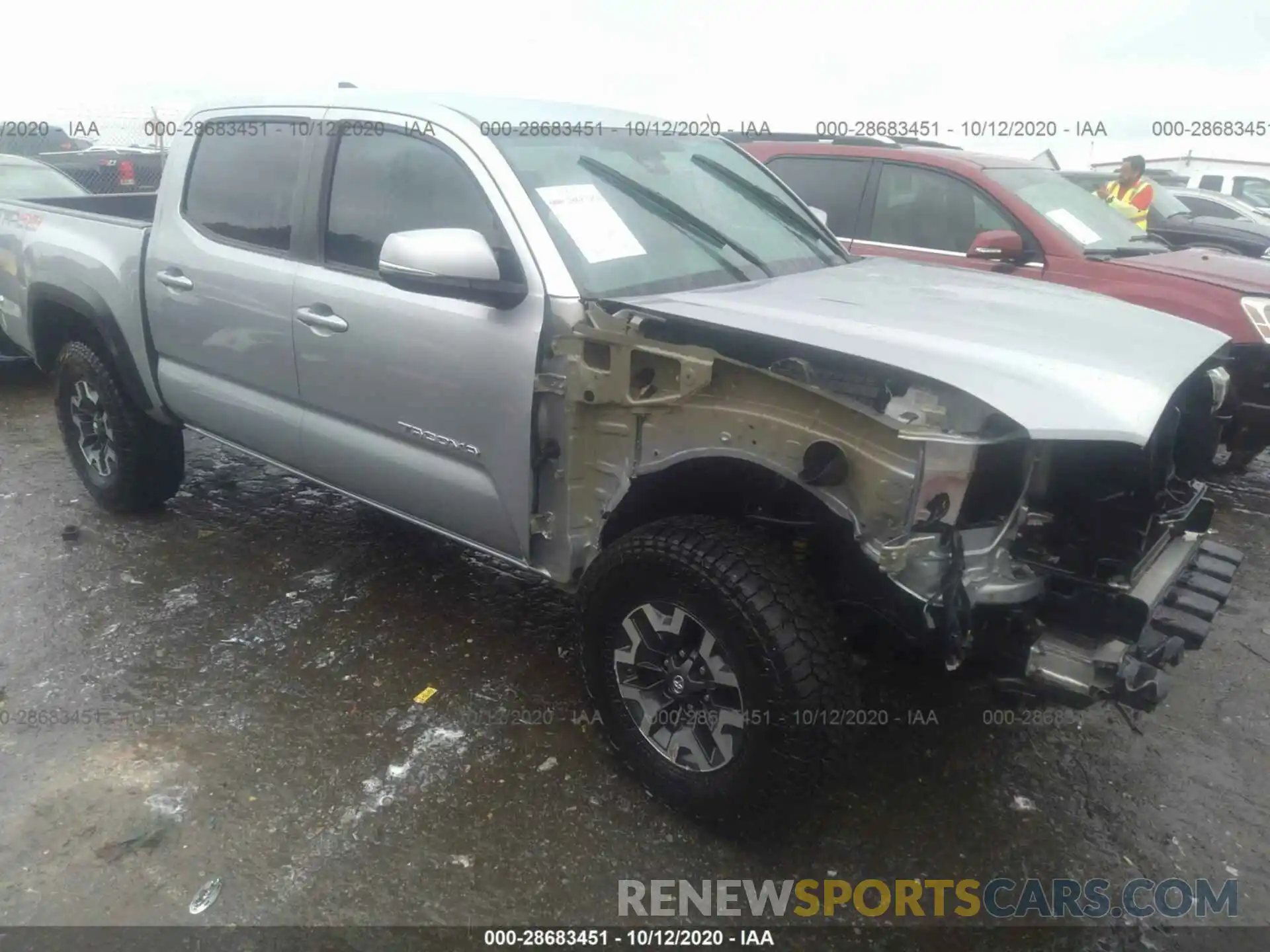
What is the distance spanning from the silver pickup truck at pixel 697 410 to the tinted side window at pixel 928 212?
1.89 m

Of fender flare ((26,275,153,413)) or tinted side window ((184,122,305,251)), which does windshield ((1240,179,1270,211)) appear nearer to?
tinted side window ((184,122,305,251))

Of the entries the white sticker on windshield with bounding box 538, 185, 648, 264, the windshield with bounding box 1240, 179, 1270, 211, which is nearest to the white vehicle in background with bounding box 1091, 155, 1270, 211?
the windshield with bounding box 1240, 179, 1270, 211

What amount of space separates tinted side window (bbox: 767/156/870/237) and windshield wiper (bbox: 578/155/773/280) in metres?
2.66

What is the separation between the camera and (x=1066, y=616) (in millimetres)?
2137

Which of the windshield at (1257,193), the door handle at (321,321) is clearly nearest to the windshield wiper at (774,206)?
the door handle at (321,321)

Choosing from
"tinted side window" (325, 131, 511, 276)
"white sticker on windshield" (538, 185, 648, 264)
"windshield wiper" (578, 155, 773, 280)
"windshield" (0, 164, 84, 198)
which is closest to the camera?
"white sticker on windshield" (538, 185, 648, 264)

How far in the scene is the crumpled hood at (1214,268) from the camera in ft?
15.3

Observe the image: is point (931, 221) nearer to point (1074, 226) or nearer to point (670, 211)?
point (1074, 226)

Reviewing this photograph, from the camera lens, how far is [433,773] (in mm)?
2689

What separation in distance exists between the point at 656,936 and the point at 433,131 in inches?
93.8

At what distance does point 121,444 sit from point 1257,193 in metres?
16.8

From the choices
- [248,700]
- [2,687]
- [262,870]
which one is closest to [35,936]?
[262,870]

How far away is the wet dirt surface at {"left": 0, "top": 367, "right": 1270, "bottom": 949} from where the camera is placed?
231 cm

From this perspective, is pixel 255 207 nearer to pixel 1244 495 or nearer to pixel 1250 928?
pixel 1250 928
